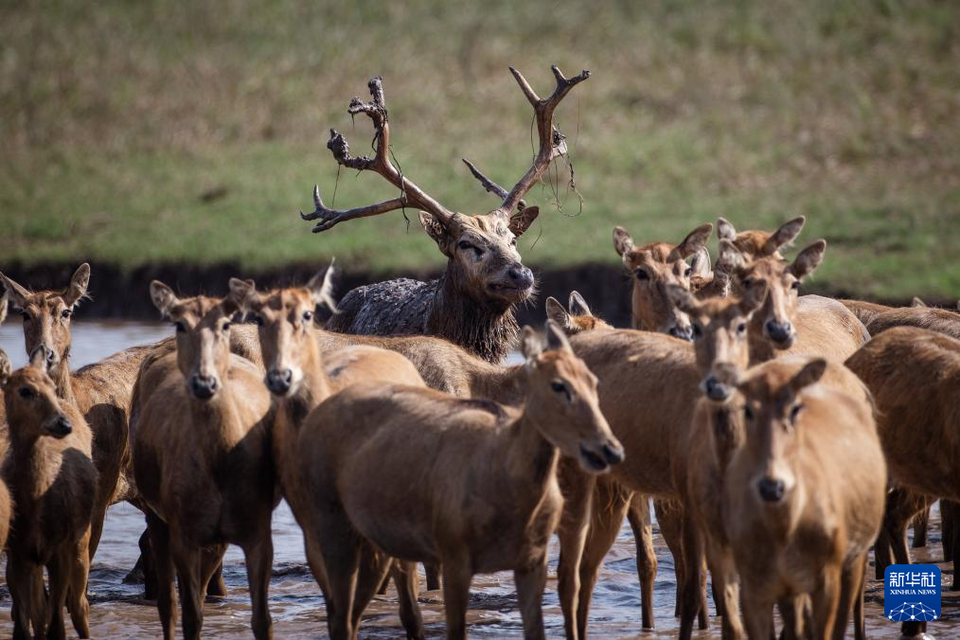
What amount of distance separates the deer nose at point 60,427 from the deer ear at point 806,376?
4.35 m

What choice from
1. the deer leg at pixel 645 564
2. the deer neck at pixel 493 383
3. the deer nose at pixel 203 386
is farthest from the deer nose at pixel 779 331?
the deer nose at pixel 203 386

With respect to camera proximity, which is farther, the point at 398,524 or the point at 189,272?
the point at 189,272

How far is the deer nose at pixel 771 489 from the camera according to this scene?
275 inches

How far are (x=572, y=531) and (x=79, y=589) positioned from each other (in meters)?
3.30

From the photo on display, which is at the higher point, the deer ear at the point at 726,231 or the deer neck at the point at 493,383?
the deer ear at the point at 726,231

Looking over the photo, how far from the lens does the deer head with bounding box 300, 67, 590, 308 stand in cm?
1180

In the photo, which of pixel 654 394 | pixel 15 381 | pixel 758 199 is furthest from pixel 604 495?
pixel 758 199

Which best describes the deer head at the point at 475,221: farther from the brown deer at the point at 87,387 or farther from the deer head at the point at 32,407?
the deer head at the point at 32,407

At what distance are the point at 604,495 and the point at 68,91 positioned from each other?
111ft

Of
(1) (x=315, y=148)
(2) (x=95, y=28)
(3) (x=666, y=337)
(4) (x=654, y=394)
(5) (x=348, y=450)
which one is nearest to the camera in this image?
(5) (x=348, y=450)

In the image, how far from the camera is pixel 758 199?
30844mm

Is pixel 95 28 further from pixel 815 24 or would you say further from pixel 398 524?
pixel 398 524

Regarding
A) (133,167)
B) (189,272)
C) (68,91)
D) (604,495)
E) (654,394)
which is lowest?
(604,495)

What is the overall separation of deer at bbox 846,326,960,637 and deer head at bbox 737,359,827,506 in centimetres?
233
